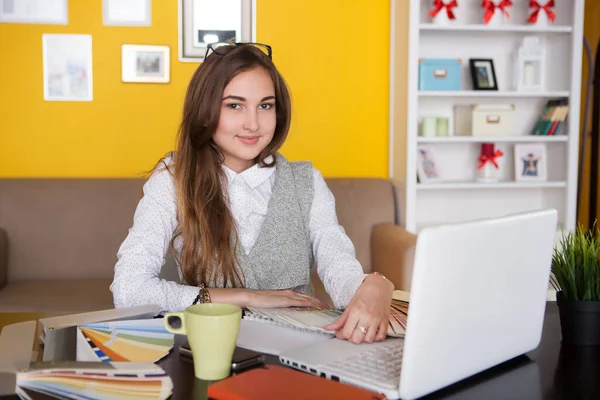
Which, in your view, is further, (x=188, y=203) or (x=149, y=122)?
(x=149, y=122)

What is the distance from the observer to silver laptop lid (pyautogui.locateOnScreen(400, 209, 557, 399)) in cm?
84

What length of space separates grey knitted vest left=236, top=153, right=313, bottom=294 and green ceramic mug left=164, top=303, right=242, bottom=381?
32.8 inches

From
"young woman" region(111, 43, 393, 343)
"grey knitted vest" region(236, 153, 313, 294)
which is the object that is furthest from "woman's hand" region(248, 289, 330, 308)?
"grey knitted vest" region(236, 153, 313, 294)

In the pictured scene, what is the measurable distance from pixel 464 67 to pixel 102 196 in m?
1.93

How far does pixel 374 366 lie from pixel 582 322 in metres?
0.40

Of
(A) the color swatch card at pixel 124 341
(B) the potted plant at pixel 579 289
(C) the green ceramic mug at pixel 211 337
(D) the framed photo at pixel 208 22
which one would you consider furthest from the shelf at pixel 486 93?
(C) the green ceramic mug at pixel 211 337

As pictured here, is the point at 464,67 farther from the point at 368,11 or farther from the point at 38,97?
the point at 38,97

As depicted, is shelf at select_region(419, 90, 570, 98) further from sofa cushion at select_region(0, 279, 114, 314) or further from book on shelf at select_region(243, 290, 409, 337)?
book on shelf at select_region(243, 290, 409, 337)

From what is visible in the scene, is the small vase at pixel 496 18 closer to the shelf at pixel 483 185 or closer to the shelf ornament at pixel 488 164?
the shelf ornament at pixel 488 164

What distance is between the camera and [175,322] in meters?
0.99

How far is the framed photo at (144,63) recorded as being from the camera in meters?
3.51

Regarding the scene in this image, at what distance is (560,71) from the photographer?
3.72m

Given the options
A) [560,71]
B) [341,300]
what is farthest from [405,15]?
[341,300]

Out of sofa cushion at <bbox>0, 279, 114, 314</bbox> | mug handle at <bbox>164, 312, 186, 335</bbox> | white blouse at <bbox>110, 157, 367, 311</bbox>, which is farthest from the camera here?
sofa cushion at <bbox>0, 279, 114, 314</bbox>
